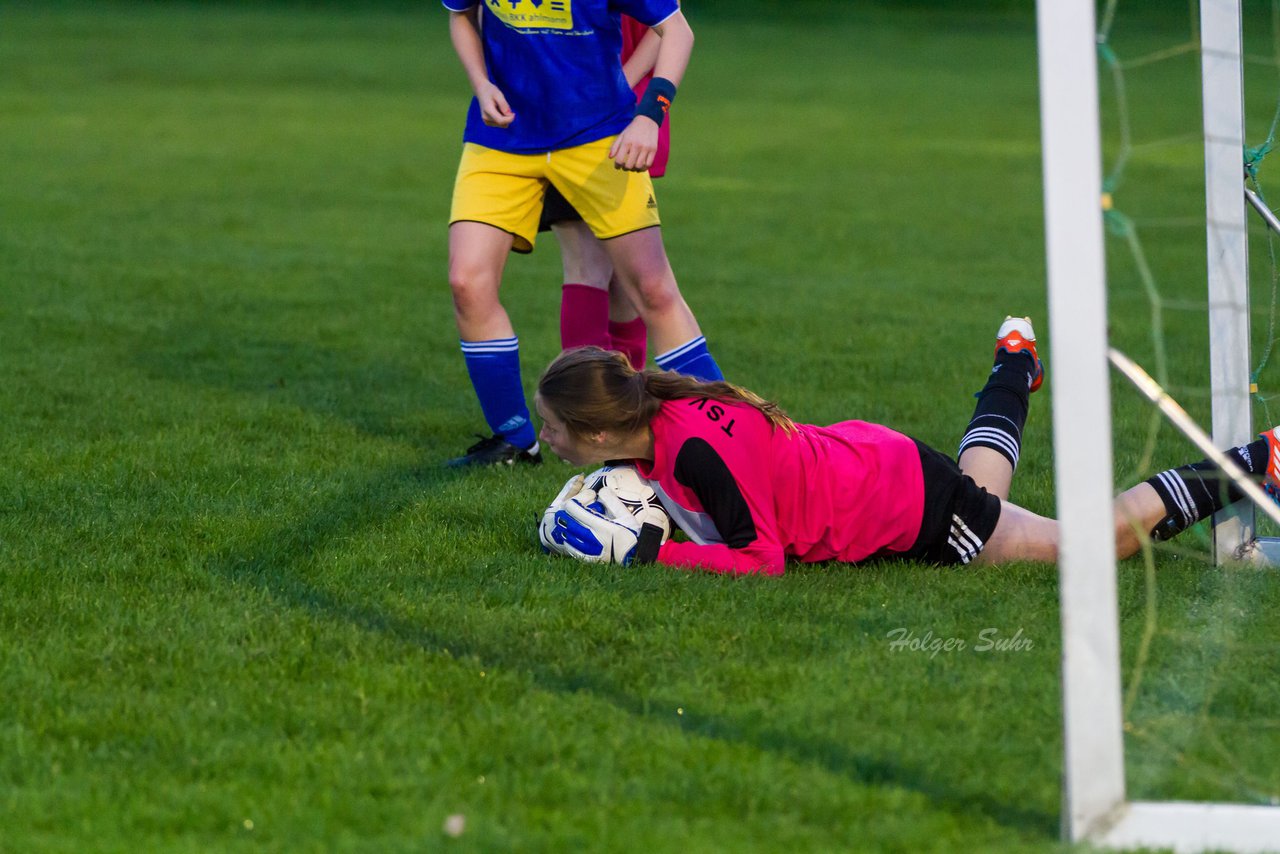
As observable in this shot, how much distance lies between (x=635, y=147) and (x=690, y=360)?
79 centimetres

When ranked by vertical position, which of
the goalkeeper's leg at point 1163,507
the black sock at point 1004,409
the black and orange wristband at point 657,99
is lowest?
the goalkeeper's leg at point 1163,507

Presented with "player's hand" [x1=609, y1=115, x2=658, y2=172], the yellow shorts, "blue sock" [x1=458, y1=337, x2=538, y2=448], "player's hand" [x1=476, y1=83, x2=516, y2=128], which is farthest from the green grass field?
"player's hand" [x1=476, y1=83, x2=516, y2=128]

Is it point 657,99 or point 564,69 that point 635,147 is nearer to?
point 657,99

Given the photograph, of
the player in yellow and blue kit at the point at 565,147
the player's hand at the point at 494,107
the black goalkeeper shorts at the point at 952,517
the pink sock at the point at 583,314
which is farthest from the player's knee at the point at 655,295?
the black goalkeeper shorts at the point at 952,517

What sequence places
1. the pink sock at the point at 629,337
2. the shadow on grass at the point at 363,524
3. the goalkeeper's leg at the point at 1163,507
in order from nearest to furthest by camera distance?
the shadow on grass at the point at 363,524 < the goalkeeper's leg at the point at 1163,507 < the pink sock at the point at 629,337

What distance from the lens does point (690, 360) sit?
5594 mm

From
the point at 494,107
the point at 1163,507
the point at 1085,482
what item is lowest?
the point at 1163,507

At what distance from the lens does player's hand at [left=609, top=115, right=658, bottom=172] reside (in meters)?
5.18

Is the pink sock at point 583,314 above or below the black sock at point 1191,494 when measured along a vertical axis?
above

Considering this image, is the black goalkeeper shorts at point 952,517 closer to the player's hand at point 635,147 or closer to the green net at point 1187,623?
the green net at point 1187,623

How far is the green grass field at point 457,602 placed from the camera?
3076 mm

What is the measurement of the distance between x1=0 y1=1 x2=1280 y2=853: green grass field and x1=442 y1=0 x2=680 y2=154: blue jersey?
1.19 meters

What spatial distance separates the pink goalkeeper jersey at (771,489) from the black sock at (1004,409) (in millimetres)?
488

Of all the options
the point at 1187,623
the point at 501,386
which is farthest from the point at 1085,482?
the point at 501,386
